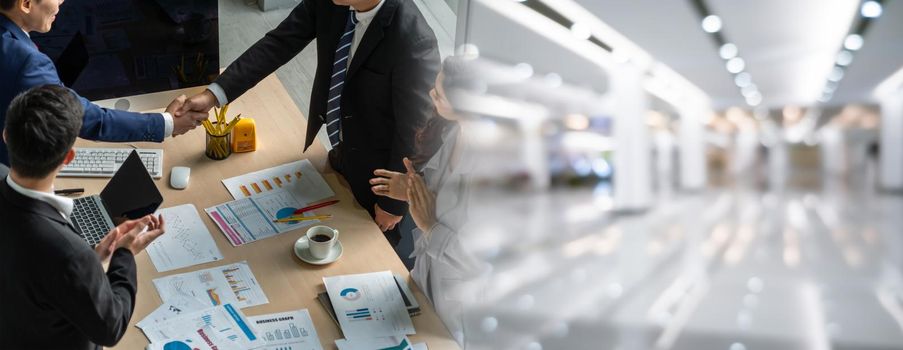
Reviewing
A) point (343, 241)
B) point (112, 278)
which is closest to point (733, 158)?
point (112, 278)

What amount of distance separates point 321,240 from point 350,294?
0.14 meters

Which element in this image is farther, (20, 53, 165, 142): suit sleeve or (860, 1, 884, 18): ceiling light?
(20, 53, 165, 142): suit sleeve

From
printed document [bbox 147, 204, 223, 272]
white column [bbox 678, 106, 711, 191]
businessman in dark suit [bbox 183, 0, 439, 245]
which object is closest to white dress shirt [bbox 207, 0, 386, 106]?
businessman in dark suit [bbox 183, 0, 439, 245]

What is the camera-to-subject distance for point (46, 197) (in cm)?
99

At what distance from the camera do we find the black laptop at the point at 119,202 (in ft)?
4.49

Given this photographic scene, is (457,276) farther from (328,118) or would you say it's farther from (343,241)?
(328,118)


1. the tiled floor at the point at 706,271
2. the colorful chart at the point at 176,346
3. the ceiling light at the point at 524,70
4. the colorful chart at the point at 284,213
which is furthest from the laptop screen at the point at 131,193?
the ceiling light at the point at 524,70

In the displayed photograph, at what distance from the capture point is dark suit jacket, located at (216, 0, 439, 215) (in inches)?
58.4

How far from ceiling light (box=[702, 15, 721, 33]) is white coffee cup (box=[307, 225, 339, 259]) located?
93 centimetres

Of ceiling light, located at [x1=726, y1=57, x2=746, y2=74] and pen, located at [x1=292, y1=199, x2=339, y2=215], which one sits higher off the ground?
ceiling light, located at [x1=726, y1=57, x2=746, y2=74]

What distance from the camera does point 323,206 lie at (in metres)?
1.52

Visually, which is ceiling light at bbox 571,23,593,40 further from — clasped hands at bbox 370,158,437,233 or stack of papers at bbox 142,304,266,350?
stack of papers at bbox 142,304,266,350

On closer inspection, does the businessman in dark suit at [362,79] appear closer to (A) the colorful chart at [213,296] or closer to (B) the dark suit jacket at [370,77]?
(B) the dark suit jacket at [370,77]

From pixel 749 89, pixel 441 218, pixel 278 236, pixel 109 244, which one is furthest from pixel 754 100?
pixel 278 236
